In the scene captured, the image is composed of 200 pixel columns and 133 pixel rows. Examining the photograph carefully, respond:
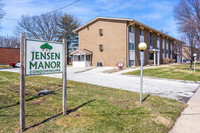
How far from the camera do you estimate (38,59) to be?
10.9 feet

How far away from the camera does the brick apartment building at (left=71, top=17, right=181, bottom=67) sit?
72.8 feet

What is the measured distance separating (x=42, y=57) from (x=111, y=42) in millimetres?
20469

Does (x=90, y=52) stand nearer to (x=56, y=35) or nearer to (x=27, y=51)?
(x=56, y=35)

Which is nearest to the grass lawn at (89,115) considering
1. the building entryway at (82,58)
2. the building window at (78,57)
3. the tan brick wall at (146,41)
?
the building entryway at (82,58)

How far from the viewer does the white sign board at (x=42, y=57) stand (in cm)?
313

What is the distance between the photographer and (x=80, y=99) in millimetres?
5121

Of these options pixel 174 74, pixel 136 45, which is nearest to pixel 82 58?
pixel 136 45

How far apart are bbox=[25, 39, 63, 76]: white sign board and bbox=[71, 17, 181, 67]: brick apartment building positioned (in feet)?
62.0

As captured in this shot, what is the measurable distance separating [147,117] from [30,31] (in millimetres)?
35816

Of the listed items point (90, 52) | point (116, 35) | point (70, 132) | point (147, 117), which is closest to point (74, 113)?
point (70, 132)

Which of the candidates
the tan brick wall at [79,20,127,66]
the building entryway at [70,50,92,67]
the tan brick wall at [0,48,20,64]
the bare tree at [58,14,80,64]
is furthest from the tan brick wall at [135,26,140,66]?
the tan brick wall at [0,48,20,64]

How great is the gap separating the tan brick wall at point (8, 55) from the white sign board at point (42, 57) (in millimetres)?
35029

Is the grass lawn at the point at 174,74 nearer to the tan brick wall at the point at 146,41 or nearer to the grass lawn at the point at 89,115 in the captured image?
the grass lawn at the point at 89,115

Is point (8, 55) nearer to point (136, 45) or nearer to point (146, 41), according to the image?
point (136, 45)
